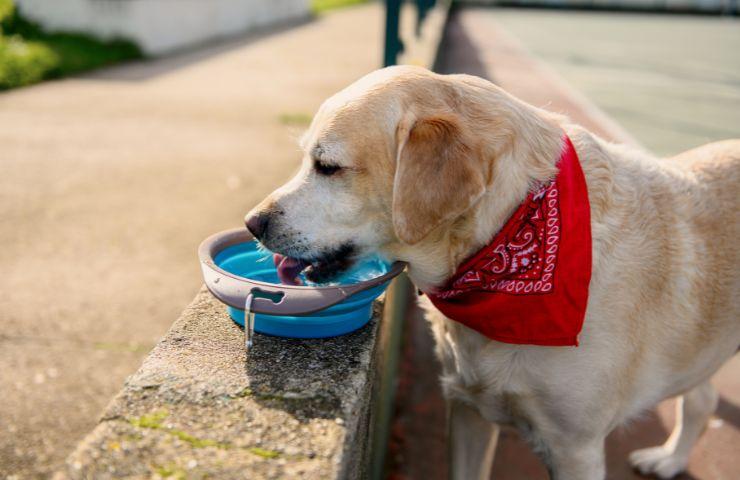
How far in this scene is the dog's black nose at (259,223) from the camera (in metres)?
2.38

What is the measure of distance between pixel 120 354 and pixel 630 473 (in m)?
2.95

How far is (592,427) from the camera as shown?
7.93 feet

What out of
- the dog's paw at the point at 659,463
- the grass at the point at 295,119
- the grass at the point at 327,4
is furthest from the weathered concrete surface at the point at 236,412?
the grass at the point at 327,4

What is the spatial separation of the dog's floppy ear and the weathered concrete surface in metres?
0.44

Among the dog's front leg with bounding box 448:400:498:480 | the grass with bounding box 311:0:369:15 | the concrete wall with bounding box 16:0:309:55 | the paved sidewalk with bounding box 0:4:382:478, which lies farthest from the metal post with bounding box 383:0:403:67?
the grass with bounding box 311:0:369:15

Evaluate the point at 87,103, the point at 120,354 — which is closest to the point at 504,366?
the point at 120,354

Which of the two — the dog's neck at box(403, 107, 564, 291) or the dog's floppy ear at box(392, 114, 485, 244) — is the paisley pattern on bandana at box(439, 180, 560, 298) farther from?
the dog's floppy ear at box(392, 114, 485, 244)

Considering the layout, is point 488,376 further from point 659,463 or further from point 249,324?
point 659,463

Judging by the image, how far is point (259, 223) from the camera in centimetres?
238

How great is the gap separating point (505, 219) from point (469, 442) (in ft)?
3.94

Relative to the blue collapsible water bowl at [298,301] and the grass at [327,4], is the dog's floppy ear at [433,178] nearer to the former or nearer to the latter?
the blue collapsible water bowl at [298,301]

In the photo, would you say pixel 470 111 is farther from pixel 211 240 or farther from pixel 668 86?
pixel 668 86

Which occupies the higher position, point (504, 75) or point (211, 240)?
point (211, 240)

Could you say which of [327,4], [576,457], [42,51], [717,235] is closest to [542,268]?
[576,457]
